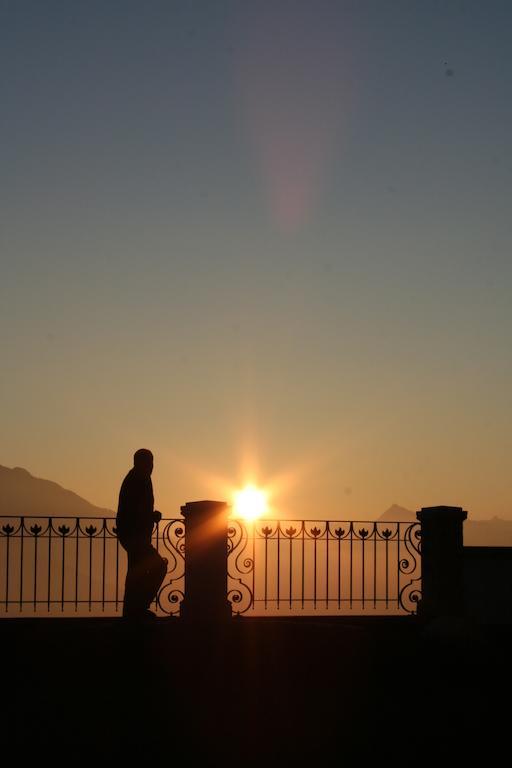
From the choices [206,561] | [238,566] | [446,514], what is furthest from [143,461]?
[446,514]

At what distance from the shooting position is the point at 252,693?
11836 mm

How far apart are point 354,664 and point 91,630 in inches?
173

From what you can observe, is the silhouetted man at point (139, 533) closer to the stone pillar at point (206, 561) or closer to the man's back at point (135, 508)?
the man's back at point (135, 508)

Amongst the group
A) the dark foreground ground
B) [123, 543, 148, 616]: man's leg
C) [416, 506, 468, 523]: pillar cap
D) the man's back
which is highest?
[416, 506, 468, 523]: pillar cap

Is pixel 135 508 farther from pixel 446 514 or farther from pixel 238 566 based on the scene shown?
pixel 446 514

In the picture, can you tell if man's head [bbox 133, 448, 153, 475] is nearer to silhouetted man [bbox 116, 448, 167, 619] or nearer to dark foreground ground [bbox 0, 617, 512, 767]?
silhouetted man [bbox 116, 448, 167, 619]

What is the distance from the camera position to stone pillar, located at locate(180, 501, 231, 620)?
58.9 ft

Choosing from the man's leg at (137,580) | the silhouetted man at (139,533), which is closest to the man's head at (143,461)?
the silhouetted man at (139,533)

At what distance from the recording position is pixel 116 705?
11.2 metres

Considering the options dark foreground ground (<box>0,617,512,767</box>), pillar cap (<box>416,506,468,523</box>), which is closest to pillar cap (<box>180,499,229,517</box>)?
dark foreground ground (<box>0,617,512,767</box>)

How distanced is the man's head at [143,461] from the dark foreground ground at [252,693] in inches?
88.2

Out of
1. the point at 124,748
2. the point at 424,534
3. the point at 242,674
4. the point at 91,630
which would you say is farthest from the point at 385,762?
the point at 424,534

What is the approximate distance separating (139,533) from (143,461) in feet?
3.36

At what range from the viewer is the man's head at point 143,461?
1562cm
